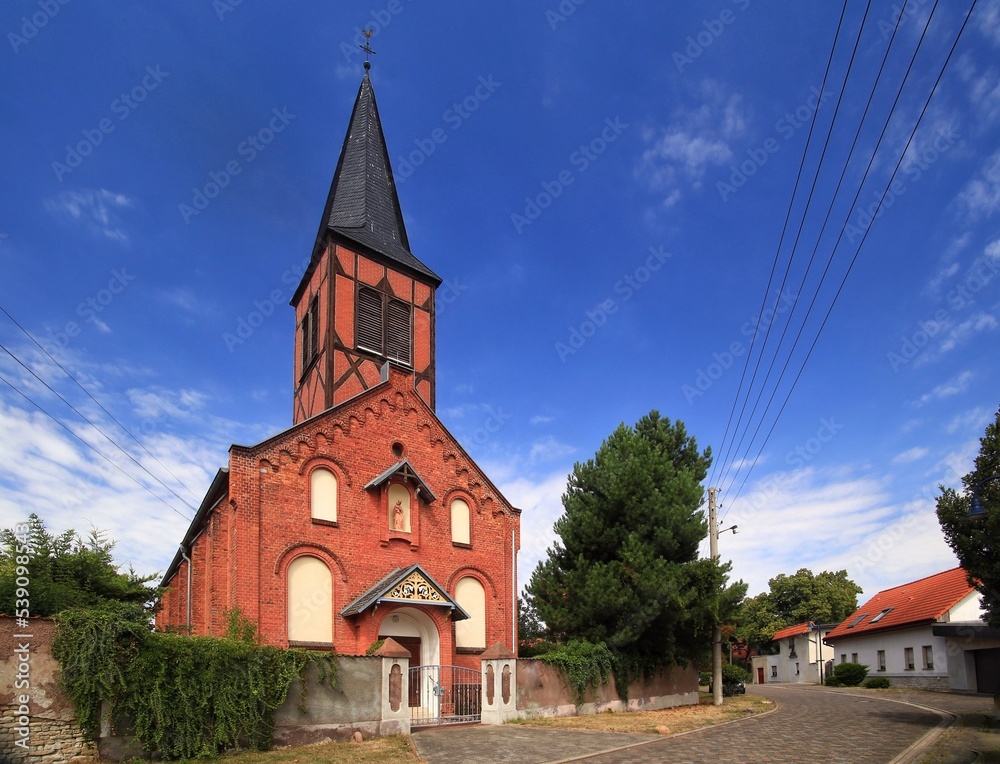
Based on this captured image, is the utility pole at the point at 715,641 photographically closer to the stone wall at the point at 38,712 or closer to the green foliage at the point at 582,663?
the green foliage at the point at 582,663

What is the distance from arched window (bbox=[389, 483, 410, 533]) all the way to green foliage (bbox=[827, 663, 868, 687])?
3159 centimetres

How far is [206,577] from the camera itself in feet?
63.5

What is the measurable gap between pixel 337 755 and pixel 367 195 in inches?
797

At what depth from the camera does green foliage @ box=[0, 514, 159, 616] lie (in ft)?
44.5

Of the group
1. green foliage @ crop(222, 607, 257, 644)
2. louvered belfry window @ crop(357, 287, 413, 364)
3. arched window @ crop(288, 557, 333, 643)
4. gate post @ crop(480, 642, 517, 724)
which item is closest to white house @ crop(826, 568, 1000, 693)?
gate post @ crop(480, 642, 517, 724)

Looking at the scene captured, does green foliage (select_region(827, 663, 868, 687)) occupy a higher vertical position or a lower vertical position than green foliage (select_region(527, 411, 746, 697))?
lower

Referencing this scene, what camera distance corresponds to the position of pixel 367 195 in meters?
27.2

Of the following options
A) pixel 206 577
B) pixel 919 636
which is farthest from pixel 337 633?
pixel 919 636

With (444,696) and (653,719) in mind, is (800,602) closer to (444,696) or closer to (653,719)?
(653,719)

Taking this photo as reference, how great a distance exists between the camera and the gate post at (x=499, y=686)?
1752 centimetres

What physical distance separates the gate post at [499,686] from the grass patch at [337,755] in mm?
4056

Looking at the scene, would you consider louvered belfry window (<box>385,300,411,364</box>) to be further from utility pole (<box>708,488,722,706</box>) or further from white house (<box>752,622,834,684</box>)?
white house (<box>752,622,834,684</box>)

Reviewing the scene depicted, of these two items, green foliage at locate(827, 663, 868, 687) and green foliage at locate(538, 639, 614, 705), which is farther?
green foliage at locate(827, 663, 868, 687)

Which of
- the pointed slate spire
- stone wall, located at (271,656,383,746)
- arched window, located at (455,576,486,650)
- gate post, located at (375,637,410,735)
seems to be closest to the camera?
stone wall, located at (271,656,383,746)
